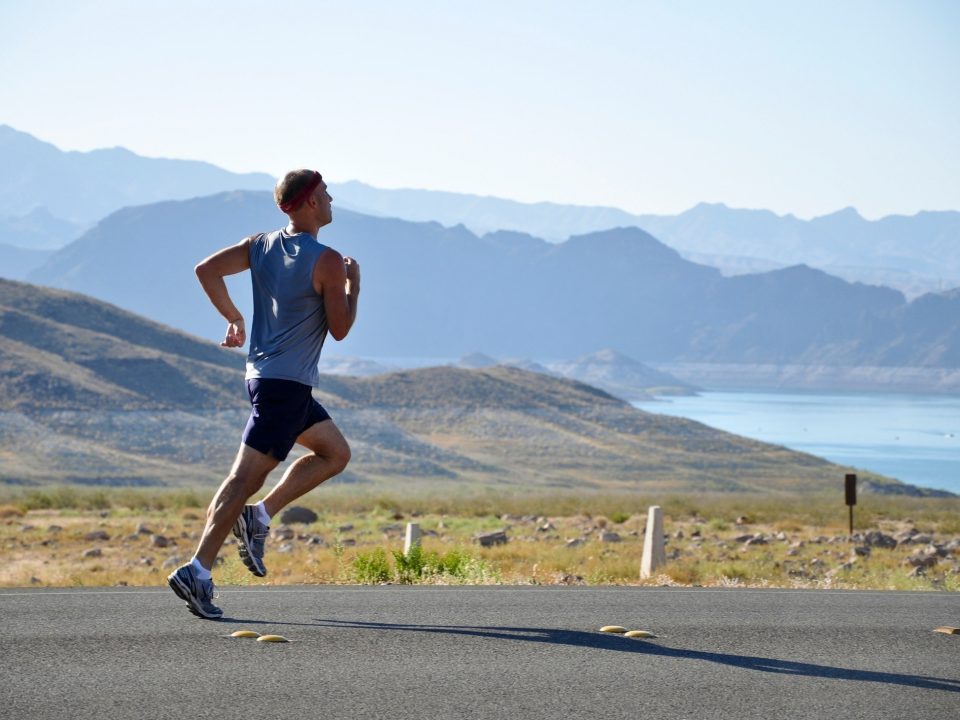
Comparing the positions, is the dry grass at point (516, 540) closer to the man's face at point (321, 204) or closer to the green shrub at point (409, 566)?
the green shrub at point (409, 566)

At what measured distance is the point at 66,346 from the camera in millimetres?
89062

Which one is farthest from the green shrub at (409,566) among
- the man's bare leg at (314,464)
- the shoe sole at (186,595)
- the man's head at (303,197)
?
the man's head at (303,197)

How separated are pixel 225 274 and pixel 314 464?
105cm

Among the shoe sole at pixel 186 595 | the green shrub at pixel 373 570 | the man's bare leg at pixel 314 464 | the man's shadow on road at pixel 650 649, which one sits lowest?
the green shrub at pixel 373 570

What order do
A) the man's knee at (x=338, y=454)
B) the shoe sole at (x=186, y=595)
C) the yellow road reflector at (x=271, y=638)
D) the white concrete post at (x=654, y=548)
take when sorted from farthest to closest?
the white concrete post at (x=654, y=548), the man's knee at (x=338, y=454), the shoe sole at (x=186, y=595), the yellow road reflector at (x=271, y=638)

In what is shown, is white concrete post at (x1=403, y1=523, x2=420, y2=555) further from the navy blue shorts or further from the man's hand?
the navy blue shorts

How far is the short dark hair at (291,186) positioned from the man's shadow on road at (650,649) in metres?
2.09

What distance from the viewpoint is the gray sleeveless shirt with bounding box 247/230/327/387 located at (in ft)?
21.7

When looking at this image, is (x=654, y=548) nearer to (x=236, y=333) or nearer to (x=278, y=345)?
(x=236, y=333)

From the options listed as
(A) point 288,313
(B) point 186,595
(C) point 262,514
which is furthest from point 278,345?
(B) point 186,595

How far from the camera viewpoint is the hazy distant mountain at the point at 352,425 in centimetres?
7181

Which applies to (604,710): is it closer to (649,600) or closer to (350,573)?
(649,600)

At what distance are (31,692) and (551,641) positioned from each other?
241 cm

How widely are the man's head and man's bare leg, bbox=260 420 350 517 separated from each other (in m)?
1.02
